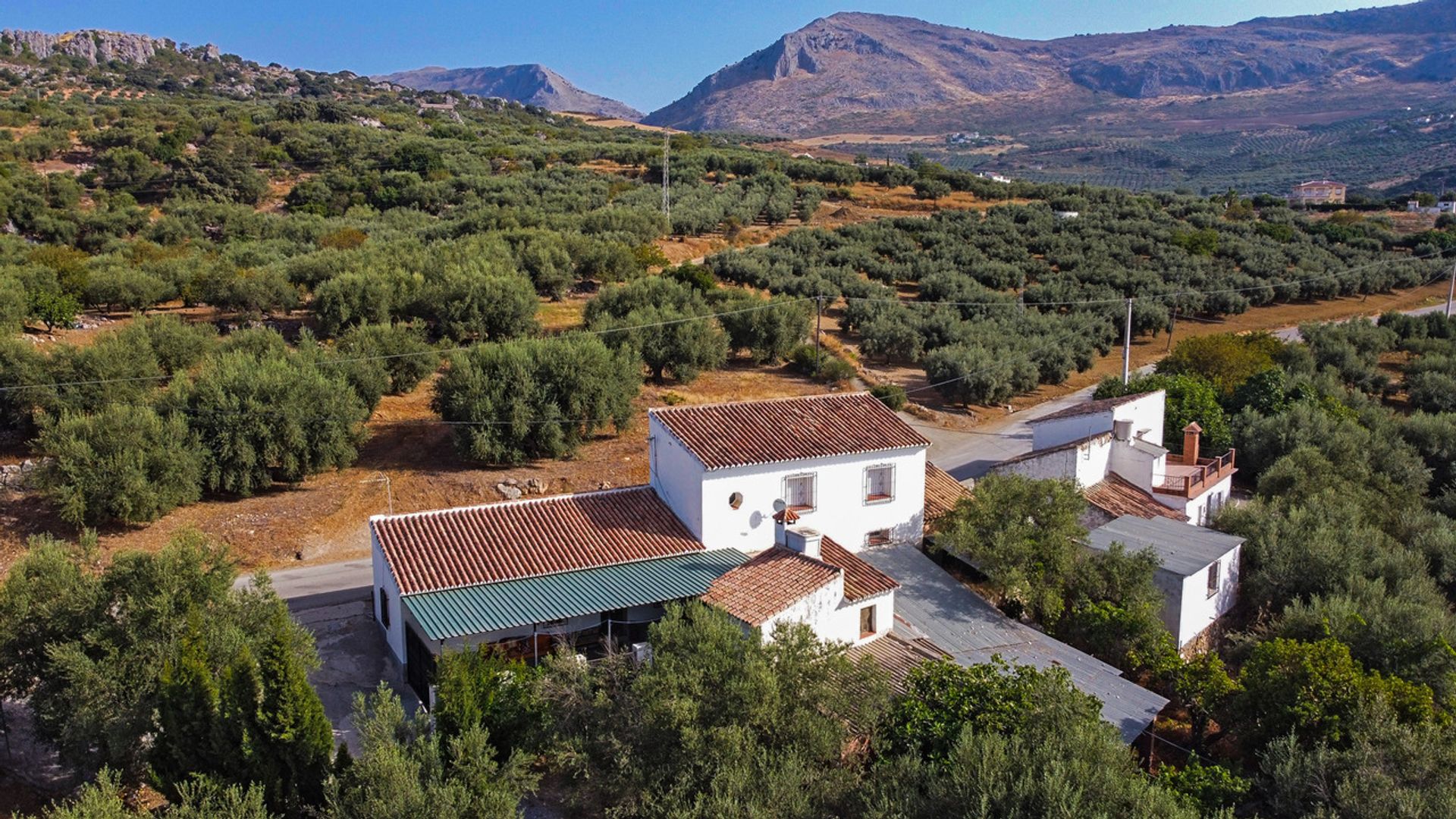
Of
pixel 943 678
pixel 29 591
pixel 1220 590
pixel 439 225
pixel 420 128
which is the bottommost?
pixel 1220 590

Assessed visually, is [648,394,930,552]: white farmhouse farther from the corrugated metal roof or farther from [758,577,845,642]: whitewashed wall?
the corrugated metal roof

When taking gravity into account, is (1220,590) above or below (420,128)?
below

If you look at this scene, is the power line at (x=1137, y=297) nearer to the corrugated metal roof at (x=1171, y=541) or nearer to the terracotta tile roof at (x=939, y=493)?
the terracotta tile roof at (x=939, y=493)

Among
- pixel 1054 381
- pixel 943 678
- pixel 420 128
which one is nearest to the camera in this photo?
pixel 943 678

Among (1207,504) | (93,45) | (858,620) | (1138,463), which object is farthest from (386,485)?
(93,45)

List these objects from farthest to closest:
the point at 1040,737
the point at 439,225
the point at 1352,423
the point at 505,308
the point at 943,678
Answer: the point at 439,225 < the point at 505,308 < the point at 1352,423 < the point at 943,678 < the point at 1040,737

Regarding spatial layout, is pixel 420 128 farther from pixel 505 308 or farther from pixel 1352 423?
pixel 1352 423

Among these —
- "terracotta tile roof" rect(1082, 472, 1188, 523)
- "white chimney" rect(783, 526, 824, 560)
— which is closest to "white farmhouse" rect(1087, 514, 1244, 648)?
"terracotta tile roof" rect(1082, 472, 1188, 523)

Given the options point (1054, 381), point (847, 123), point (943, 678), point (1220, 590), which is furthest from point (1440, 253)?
point (847, 123)
